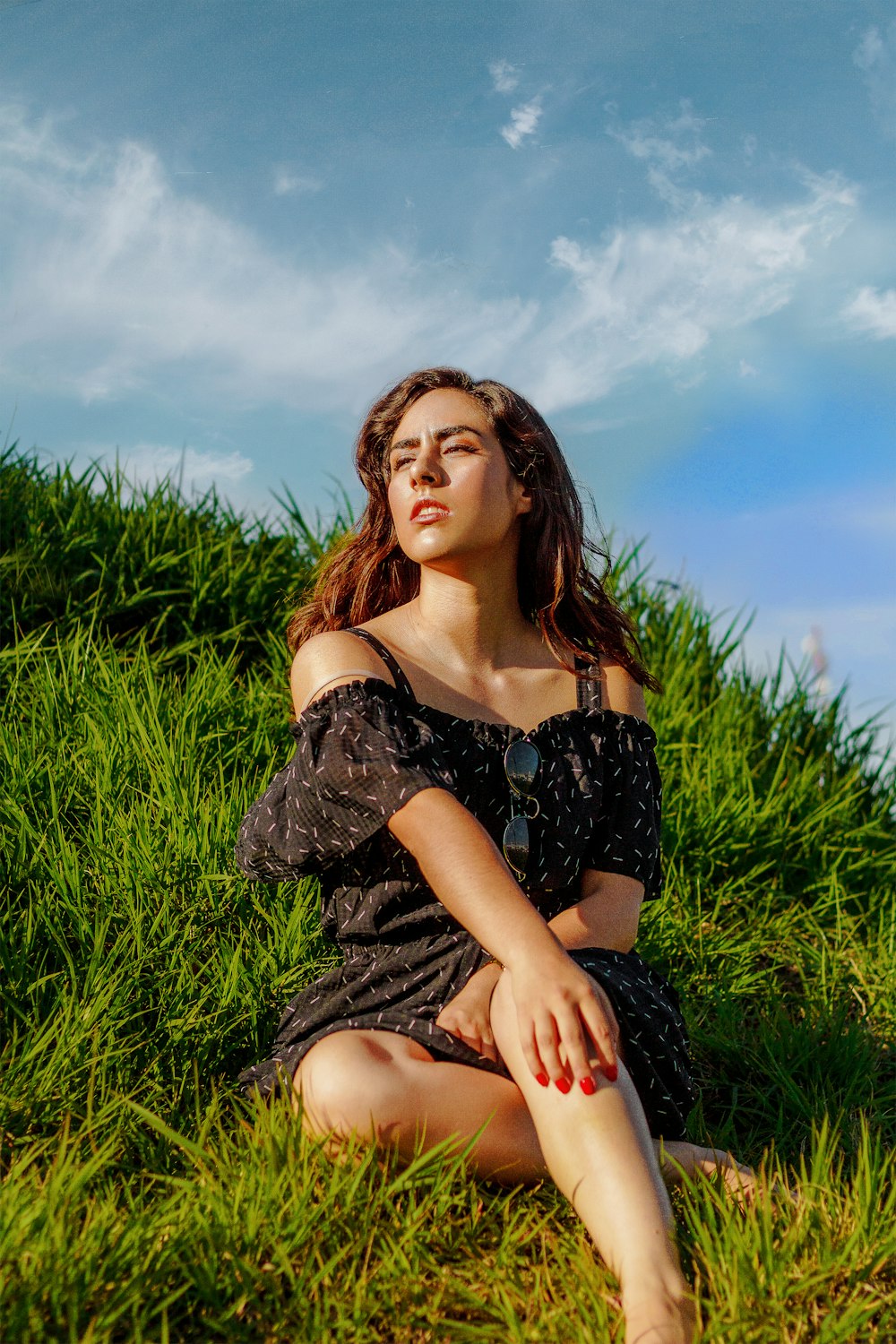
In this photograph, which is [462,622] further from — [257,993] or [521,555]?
[257,993]

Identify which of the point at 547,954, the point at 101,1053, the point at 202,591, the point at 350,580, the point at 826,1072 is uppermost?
the point at 202,591

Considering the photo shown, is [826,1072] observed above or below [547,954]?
below

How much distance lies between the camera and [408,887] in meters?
2.19

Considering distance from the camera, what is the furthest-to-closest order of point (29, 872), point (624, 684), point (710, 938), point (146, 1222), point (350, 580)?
point (710, 938), point (29, 872), point (350, 580), point (624, 684), point (146, 1222)

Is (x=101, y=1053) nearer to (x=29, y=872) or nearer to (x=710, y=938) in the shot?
(x=29, y=872)

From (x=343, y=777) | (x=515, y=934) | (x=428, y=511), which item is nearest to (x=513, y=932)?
(x=515, y=934)

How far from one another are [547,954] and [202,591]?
3.15m

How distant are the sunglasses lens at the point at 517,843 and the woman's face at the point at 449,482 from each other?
548 mm

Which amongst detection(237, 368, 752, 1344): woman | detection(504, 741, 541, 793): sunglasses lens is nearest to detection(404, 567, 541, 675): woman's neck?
detection(237, 368, 752, 1344): woman

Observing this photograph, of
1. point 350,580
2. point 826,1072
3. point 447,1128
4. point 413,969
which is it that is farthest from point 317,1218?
point 826,1072

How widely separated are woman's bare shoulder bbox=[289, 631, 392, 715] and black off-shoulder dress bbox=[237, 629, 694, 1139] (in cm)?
4

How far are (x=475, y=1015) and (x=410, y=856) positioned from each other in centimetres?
33

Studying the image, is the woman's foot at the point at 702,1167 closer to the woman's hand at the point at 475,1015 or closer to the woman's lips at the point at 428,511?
the woman's hand at the point at 475,1015

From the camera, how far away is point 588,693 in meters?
2.51
